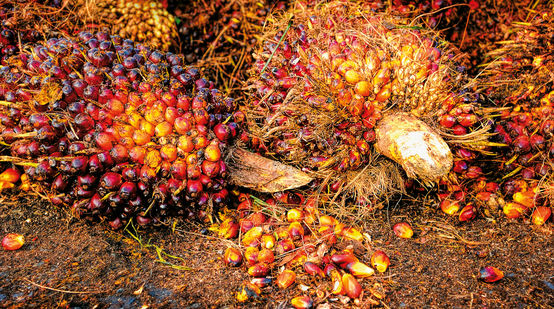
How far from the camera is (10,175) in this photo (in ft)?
6.65

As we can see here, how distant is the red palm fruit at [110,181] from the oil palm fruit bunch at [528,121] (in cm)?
188

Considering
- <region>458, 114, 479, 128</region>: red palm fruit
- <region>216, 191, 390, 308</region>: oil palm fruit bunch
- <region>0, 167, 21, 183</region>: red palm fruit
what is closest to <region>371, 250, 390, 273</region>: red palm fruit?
<region>216, 191, 390, 308</region>: oil palm fruit bunch

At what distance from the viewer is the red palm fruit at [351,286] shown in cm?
143

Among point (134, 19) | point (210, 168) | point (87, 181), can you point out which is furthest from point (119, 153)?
point (134, 19)


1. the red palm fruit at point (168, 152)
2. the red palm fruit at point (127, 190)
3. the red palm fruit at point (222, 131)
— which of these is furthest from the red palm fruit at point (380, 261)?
the red palm fruit at point (127, 190)

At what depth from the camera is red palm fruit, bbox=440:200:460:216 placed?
193cm

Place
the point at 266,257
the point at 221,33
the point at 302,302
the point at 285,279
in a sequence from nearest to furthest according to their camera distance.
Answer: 1. the point at 302,302
2. the point at 285,279
3. the point at 266,257
4. the point at 221,33

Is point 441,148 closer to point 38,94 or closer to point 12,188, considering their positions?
point 38,94

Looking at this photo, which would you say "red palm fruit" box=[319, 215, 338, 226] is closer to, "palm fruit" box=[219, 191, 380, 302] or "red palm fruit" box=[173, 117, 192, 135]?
"palm fruit" box=[219, 191, 380, 302]

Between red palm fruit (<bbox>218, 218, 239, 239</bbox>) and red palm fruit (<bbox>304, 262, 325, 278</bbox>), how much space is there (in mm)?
445

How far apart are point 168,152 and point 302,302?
0.87 metres

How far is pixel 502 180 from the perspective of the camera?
78.2 inches

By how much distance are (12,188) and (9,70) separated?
0.64 m

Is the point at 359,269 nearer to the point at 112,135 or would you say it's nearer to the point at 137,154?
the point at 137,154
